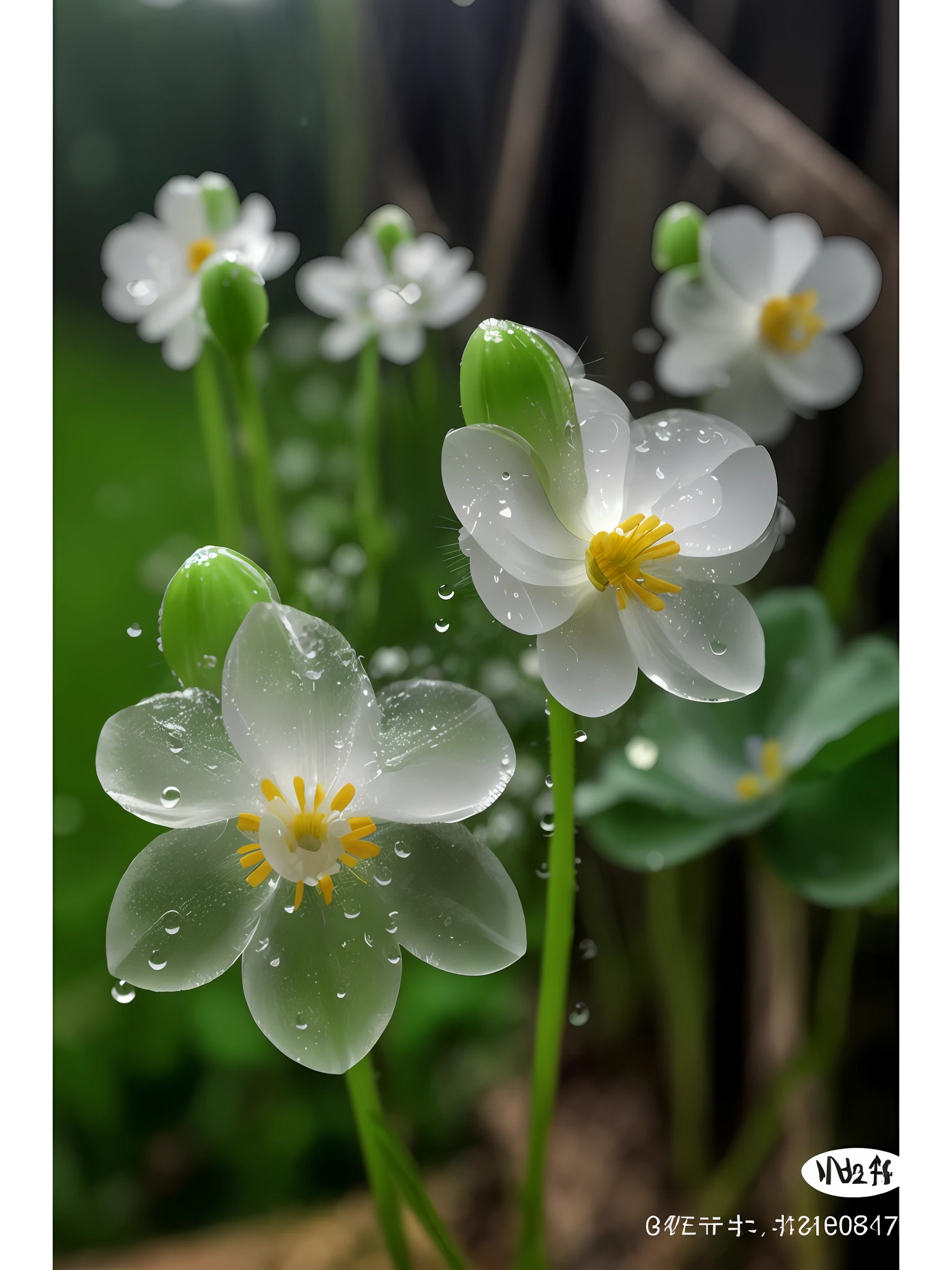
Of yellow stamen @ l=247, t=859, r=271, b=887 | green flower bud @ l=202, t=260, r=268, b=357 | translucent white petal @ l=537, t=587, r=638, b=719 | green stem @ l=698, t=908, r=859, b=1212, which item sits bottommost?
green stem @ l=698, t=908, r=859, b=1212

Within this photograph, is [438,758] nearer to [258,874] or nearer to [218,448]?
[258,874]

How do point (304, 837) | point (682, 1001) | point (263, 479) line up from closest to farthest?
point (304, 837) → point (263, 479) → point (682, 1001)

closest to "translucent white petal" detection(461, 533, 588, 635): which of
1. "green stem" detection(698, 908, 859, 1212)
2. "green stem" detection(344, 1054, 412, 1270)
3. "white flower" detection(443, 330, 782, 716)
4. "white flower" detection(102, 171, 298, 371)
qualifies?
"white flower" detection(443, 330, 782, 716)

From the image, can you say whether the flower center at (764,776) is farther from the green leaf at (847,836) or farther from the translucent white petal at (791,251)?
the translucent white petal at (791,251)

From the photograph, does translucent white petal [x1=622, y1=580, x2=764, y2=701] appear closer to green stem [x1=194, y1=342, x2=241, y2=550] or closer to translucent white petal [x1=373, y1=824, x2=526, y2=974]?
translucent white petal [x1=373, y1=824, x2=526, y2=974]

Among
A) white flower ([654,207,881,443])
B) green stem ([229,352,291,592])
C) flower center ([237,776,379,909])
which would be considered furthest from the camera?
white flower ([654,207,881,443])

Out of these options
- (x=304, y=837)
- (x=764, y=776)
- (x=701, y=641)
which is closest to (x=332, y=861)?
(x=304, y=837)

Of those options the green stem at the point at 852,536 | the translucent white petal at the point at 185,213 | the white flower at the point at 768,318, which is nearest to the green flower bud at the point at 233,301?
the translucent white petal at the point at 185,213

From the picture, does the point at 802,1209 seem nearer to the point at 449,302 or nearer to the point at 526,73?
the point at 449,302
